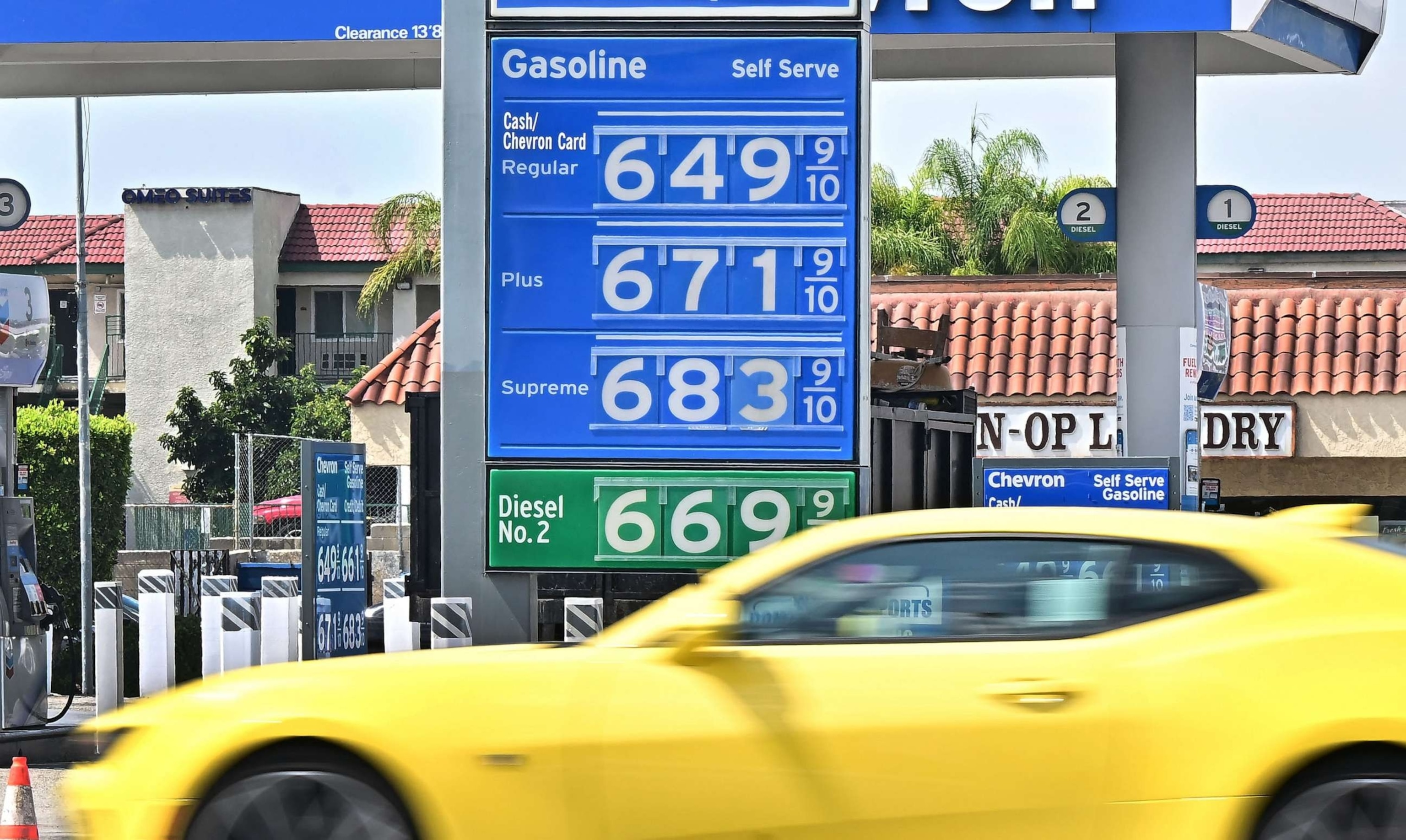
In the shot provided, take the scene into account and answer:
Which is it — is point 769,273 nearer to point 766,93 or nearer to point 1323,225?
point 766,93

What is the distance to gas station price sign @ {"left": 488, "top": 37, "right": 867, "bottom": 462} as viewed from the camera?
1093cm

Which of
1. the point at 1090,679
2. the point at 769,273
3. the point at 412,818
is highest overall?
the point at 769,273

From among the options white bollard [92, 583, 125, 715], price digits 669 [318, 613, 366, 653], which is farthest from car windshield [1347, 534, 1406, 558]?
white bollard [92, 583, 125, 715]

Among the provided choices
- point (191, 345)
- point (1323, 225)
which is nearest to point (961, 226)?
point (1323, 225)

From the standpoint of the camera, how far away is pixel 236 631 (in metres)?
12.8

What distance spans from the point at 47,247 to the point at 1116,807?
55423 mm

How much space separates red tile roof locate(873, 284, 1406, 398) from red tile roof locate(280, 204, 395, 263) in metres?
34.2

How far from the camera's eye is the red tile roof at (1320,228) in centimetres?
4734

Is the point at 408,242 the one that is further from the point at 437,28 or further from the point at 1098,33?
the point at 1098,33

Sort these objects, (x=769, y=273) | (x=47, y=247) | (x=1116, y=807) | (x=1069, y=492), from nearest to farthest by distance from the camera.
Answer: (x=1116, y=807), (x=769, y=273), (x=1069, y=492), (x=47, y=247)

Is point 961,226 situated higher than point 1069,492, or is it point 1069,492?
point 961,226

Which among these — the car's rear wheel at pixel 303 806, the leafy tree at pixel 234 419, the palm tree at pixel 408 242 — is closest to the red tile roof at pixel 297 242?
the leafy tree at pixel 234 419

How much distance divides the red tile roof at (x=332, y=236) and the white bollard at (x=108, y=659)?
39.8 metres

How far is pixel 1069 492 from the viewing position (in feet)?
42.9
